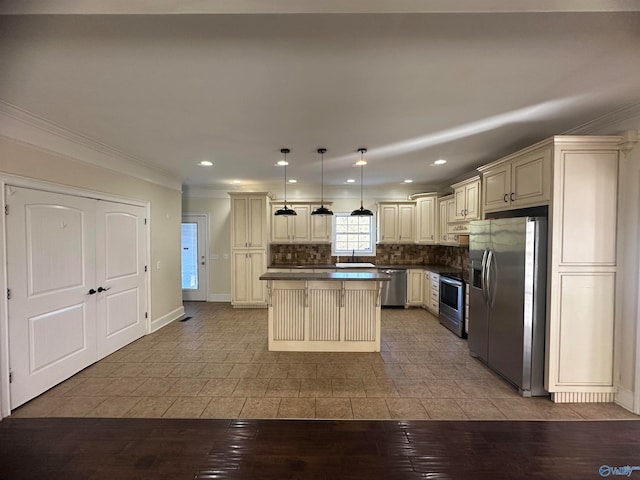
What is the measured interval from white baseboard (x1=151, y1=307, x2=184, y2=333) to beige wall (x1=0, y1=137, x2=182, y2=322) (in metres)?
0.04

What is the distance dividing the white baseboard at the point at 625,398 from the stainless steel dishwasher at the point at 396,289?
351 centimetres

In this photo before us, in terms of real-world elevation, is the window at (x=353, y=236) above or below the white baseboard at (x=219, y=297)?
above

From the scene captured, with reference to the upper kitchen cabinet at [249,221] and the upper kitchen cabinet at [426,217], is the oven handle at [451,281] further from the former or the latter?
the upper kitchen cabinet at [249,221]

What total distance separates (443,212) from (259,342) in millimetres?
4181

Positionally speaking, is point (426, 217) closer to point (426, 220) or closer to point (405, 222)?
point (426, 220)

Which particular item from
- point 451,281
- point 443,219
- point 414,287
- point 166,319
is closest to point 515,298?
point 451,281

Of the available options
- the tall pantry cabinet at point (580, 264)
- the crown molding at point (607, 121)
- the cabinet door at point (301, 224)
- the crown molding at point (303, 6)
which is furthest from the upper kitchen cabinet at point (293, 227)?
the crown molding at point (303, 6)

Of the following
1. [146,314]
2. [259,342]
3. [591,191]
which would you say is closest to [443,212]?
[591,191]

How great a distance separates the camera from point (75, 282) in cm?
314

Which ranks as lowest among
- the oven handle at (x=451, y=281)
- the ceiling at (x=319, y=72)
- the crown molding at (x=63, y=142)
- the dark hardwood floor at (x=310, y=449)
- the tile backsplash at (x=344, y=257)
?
the dark hardwood floor at (x=310, y=449)

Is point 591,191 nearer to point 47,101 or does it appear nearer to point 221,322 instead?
point 47,101

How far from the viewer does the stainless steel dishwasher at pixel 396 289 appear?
5941 millimetres

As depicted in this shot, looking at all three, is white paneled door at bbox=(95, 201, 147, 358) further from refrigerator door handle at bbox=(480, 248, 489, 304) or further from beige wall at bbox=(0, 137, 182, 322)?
refrigerator door handle at bbox=(480, 248, 489, 304)

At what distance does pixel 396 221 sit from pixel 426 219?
642 millimetres
